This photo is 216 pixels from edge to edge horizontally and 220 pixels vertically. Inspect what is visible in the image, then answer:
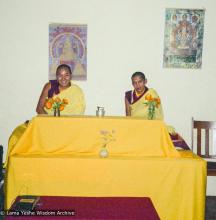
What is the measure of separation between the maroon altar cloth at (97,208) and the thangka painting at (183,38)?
118 inches

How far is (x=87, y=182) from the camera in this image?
131 inches

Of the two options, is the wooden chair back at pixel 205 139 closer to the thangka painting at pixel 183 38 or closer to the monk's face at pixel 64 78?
the thangka painting at pixel 183 38

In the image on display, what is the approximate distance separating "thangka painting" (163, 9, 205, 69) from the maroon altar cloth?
3000 millimetres

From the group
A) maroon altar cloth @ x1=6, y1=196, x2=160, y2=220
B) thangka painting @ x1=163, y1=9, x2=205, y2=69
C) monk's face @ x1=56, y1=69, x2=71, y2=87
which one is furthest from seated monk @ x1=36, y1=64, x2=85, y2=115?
maroon altar cloth @ x1=6, y1=196, x2=160, y2=220

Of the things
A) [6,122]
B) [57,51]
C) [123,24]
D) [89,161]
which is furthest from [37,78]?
[89,161]

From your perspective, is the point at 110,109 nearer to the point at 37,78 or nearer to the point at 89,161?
the point at 37,78

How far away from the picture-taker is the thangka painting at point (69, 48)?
503 cm

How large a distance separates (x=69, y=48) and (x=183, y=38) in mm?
1886

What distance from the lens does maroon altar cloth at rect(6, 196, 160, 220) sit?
228cm

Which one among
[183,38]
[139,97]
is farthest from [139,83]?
[183,38]

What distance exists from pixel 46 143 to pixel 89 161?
0.56 m

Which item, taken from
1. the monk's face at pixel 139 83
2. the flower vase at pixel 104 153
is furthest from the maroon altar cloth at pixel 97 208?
the monk's face at pixel 139 83

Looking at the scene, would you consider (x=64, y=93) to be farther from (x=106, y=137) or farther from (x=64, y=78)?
(x=106, y=137)

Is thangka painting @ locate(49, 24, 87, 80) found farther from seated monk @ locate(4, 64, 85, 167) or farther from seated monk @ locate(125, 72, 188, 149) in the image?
seated monk @ locate(125, 72, 188, 149)
